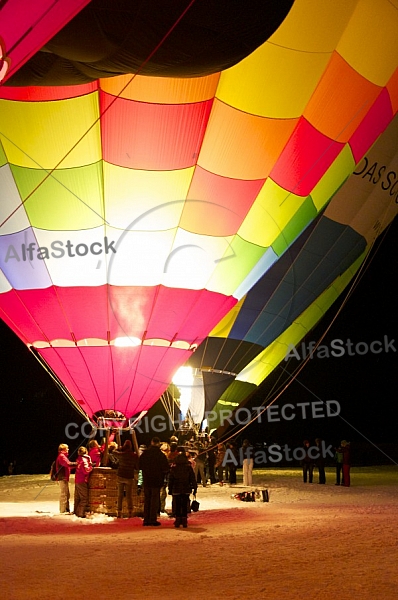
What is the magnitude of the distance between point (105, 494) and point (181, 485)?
1015 mm

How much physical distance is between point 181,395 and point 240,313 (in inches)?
61.8

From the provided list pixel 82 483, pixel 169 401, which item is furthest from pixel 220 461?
pixel 82 483

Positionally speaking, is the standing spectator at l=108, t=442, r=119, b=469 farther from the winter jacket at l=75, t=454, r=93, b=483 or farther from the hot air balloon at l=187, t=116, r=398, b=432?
the hot air balloon at l=187, t=116, r=398, b=432

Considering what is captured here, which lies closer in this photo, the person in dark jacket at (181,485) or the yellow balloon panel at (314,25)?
the person in dark jacket at (181,485)

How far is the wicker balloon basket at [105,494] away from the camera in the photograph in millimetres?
7941

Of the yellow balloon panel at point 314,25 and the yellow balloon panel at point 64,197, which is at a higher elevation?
the yellow balloon panel at point 314,25

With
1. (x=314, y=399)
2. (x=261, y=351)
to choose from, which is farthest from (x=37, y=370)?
(x=261, y=351)

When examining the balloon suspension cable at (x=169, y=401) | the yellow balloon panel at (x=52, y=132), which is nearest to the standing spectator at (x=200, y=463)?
the balloon suspension cable at (x=169, y=401)

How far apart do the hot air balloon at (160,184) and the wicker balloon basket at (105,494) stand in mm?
692

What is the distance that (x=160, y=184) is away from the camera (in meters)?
7.95

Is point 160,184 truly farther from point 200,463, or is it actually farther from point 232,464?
point 232,464

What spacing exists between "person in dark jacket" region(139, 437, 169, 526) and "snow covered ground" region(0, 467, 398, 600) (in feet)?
0.46

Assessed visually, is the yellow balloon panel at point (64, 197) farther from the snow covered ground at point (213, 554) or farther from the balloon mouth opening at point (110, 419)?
the snow covered ground at point (213, 554)

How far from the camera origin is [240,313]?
13469 millimetres
